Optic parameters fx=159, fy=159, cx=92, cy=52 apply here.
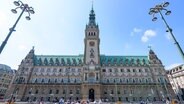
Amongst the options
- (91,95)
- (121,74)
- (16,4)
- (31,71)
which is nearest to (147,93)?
(121,74)

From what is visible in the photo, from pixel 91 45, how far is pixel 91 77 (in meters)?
15.8

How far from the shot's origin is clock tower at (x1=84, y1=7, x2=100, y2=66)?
7265cm

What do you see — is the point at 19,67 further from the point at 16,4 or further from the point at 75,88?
the point at 16,4

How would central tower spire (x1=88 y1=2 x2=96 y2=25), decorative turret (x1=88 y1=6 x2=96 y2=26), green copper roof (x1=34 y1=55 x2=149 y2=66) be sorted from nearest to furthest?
1. green copper roof (x1=34 y1=55 x2=149 y2=66)
2. decorative turret (x1=88 y1=6 x2=96 y2=26)
3. central tower spire (x1=88 y1=2 x2=96 y2=25)

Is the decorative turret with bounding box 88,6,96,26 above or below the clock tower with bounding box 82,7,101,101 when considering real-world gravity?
above

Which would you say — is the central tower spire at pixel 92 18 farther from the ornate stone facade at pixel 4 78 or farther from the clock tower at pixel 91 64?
the ornate stone facade at pixel 4 78

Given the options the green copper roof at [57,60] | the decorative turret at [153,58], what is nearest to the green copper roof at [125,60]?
the decorative turret at [153,58]

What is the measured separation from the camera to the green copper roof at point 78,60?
7819 centimetres

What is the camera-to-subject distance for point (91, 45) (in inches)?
3009

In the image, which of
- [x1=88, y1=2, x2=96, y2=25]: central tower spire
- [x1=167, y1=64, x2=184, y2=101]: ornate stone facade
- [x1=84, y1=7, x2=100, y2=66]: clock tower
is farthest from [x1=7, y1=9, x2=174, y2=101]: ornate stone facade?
[x1=167, y1=64, x2=184, y2=101]: ornate stone facade

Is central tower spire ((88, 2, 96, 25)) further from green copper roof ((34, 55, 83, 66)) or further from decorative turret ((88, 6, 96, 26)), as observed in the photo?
green copper roof ((34, 55, 83, 66))

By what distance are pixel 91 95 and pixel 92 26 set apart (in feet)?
113

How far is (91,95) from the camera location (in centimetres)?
6700

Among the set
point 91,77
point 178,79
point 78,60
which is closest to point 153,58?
point 178,79
